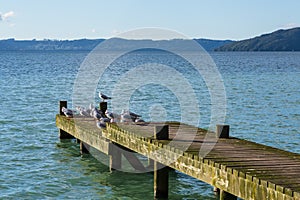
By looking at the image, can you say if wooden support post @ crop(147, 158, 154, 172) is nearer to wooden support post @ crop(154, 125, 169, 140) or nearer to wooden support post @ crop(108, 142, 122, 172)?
wooden support post @ crop(108, 142, 122, 172)

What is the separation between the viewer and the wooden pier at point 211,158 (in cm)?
1086

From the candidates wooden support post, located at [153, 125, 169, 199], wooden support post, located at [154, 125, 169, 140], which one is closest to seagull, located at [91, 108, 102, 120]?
wooden support post, located at [153, 125, 169, 199]

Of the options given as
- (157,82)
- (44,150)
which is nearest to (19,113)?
(44,150)

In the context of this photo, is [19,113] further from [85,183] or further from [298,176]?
[298,176]

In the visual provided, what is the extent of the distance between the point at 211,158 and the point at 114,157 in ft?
19.9

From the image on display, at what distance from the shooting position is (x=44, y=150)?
2286 centimetres

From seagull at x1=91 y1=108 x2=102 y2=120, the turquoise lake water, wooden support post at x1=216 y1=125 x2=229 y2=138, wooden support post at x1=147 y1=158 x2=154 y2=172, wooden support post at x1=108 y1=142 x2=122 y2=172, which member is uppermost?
wooden support post at x1=216 y1=125 x2=229 y2=138

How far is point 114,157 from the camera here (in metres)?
18.2

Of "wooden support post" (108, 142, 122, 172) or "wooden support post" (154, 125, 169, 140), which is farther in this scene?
"wooden support post" (108, 142, 122, 172)

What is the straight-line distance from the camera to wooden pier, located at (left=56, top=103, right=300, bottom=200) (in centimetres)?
1086

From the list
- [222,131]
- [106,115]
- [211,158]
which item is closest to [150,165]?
[106,115]

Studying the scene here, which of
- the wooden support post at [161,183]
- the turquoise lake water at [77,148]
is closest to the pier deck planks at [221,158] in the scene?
the wooden support post at [161,183]

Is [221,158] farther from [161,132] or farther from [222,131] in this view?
[222,131]

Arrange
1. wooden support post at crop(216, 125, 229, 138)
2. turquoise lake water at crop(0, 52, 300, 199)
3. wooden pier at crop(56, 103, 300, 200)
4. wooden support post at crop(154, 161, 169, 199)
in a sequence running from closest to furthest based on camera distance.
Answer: wooden pier at crop(56, 103, 300, 200)
wooden support post at crop(154, 161, 169, 199)
wooden support post at crop(216, 125, 229, 138)
turquoise lake water at crop(0, 52, 300, 199)
